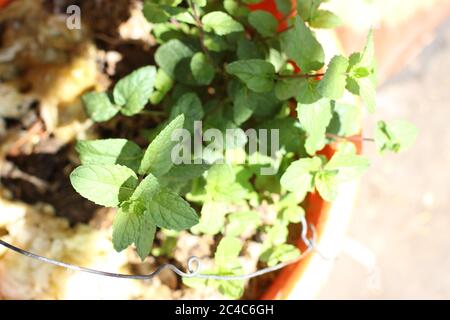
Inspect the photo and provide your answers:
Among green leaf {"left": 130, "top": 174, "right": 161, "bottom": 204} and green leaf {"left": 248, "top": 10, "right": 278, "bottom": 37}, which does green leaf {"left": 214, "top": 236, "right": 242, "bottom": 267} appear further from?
green leaf {"left": 248, "top": 10, "right": 278, "bottom": 37}

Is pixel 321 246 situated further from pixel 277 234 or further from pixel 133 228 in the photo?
pixel 133 228

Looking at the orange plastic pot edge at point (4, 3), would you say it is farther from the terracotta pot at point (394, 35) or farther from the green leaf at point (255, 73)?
the terracotta pot at point (394, 35)

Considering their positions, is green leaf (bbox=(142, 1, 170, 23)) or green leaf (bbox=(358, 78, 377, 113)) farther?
green leaf (bbox=(142, 1, 170, 23))

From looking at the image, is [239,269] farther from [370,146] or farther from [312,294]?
[370,146]

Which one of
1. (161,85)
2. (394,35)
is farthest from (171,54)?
(394,35)

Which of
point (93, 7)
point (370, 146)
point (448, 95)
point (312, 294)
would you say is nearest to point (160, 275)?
point (312, 294)

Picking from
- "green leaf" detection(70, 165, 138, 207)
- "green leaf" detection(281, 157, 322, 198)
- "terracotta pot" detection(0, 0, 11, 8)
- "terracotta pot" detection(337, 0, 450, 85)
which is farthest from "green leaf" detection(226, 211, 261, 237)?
"terracotta pot" detection(0, 0, 11, 8)
